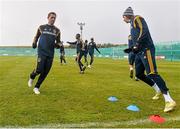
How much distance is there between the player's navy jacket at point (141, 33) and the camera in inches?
307

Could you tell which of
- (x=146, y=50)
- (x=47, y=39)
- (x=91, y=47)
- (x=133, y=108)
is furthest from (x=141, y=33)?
(x=91, y=47)

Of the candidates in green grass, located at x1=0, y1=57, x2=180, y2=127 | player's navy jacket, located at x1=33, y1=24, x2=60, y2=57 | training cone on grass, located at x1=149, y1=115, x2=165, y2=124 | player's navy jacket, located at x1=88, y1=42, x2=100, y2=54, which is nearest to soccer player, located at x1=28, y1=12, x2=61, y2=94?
player's navy jacket, located at x1=33, y1=24, x2=60, y2=57

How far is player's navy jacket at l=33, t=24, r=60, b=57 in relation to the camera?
9.45 m

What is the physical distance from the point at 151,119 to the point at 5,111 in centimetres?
286

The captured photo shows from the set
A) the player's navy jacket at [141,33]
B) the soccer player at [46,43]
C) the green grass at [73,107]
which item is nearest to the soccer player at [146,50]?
the player's navy jacket at [141,33]

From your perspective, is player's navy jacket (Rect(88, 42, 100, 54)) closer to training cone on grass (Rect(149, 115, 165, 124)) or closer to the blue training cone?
the blue training cone

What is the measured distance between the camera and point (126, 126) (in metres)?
6.01

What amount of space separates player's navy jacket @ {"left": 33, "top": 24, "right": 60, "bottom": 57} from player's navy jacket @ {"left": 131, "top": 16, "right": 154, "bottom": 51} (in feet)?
8.22

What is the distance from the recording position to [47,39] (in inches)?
373

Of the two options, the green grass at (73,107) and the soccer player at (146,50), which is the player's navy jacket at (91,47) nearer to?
the green grass at (73,107)

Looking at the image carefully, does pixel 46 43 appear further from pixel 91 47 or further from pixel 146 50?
pixel 91 47

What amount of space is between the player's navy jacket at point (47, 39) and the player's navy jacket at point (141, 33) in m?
2.51

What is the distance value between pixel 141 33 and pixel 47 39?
2804 millimetres

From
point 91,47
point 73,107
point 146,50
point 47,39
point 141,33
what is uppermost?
point 141,33
